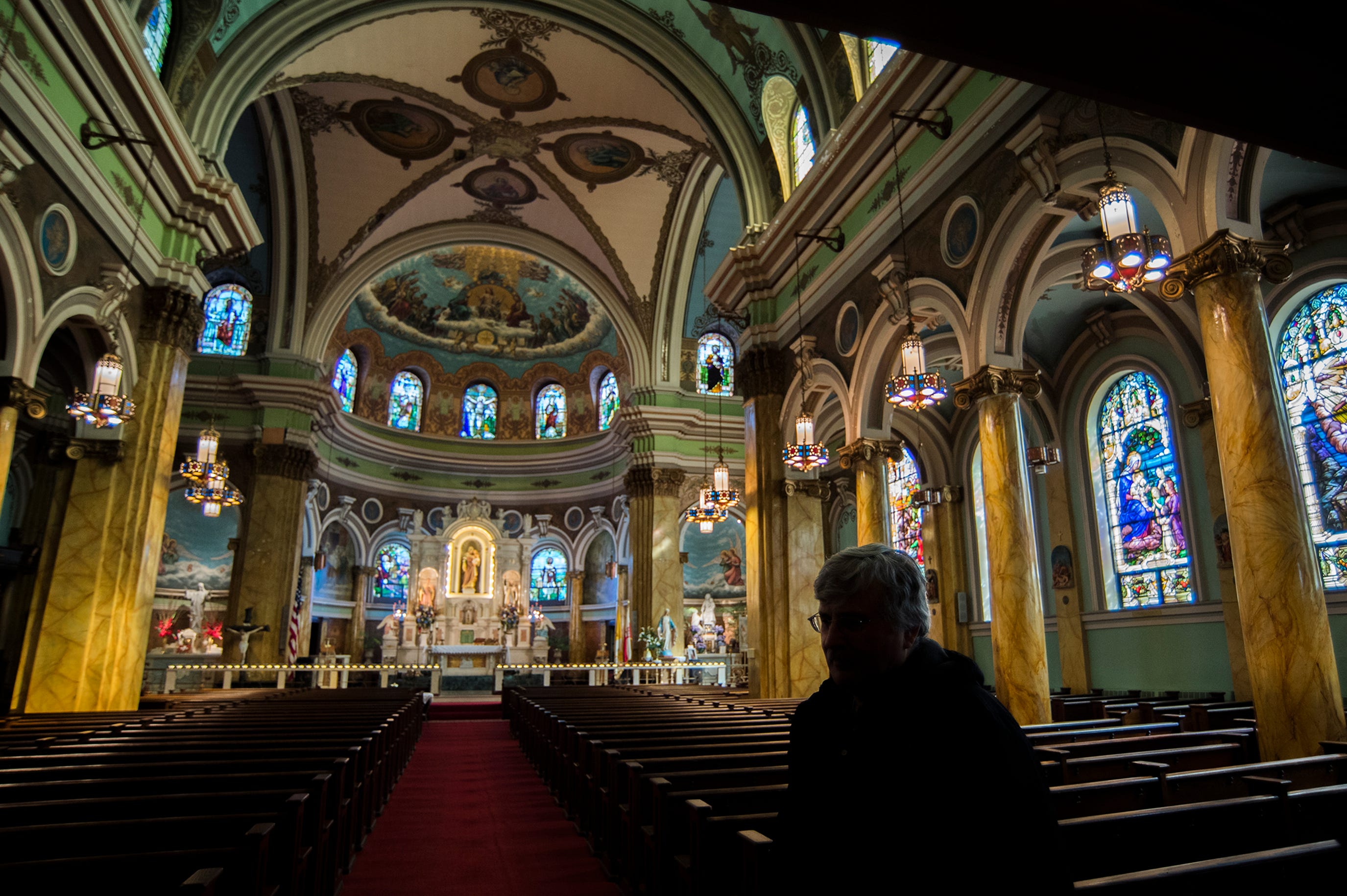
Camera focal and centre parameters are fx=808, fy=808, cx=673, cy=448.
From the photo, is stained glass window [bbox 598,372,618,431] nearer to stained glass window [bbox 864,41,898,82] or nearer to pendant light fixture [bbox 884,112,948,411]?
stained glass window [bbox 864,41,898,82]

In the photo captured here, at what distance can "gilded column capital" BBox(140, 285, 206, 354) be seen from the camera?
10922mm

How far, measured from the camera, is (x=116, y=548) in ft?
33.4

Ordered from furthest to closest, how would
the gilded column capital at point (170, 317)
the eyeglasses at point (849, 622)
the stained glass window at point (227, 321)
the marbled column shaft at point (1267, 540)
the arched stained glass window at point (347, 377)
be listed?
the arched stained glass window at point (347, 377)
the stained glass window at point (227, 321)
the gilded column capital at point (170, 317)
the marbled column shaft at point (1267, 540)
the eyeglasses at point (849, 622)

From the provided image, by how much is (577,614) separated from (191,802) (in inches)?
900

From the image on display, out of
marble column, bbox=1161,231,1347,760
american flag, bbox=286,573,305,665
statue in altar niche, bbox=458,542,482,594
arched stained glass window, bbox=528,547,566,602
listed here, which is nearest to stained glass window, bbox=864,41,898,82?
marble column, bbox=1161,231,1347,760

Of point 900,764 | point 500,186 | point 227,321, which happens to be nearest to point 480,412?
point 227,321

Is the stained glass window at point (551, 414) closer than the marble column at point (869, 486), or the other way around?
the marble column at point (869, 486)

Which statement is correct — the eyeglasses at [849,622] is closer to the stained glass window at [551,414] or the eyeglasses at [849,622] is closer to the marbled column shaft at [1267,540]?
the marbled column shaft at [1267,540]

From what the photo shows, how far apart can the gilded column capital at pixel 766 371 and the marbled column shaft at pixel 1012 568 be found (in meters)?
5.12

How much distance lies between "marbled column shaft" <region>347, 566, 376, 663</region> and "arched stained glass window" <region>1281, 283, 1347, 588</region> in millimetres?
22547

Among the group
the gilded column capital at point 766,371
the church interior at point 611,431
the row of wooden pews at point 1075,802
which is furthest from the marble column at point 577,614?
the row of wooden pews at point 1075,802

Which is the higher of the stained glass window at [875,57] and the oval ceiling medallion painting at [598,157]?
the oval ceiling medallion painting at [598,157]

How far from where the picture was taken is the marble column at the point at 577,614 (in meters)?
25.4

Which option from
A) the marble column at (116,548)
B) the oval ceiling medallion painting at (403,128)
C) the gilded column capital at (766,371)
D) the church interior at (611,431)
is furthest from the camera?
the oval ceiling medallion painting at (403,128)
